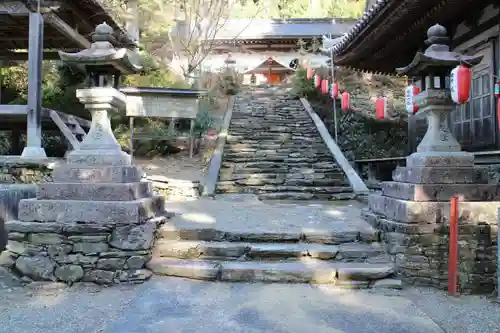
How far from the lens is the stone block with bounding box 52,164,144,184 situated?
5031 millimetres

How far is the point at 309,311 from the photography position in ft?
12.9

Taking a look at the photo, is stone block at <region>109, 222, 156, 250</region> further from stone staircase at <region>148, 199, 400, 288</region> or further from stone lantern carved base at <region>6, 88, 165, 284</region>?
stone staircase at <region>148, 199, 400, 288</region>

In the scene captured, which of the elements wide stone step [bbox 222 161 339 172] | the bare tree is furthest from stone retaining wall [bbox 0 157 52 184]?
the bare tree

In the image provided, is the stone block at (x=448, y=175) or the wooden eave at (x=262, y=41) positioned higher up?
the wooden eave at (x=262, y=41)

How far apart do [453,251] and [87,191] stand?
13.7 ft

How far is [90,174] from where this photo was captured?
5.05m

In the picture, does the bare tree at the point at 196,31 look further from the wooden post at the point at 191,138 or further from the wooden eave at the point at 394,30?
the wooden eave at the point at 394,30

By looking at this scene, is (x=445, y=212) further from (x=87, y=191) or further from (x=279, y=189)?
(x=279, y=189)

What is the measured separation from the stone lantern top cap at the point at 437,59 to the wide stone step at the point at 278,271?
239 cm

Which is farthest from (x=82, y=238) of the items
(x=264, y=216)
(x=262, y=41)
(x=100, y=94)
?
(x=262, y=41)

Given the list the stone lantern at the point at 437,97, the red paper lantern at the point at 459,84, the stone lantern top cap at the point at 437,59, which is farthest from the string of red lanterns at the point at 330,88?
the red paper lantern at the point at 459,84

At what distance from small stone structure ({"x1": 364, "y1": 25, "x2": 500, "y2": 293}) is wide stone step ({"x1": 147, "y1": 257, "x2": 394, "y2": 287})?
1.31 feet

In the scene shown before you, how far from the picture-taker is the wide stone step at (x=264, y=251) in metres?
5.12

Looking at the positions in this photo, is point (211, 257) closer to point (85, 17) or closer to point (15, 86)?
point (85, 17)
